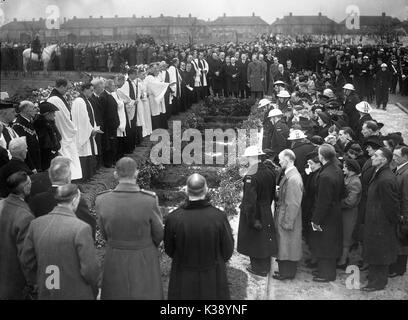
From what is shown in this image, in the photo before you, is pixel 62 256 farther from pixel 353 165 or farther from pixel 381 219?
pixel 353 165

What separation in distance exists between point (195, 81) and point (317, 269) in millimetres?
11789

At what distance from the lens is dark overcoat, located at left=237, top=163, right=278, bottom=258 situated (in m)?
6.58

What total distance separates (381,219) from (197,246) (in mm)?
2803

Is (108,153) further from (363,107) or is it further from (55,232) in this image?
(55,232)

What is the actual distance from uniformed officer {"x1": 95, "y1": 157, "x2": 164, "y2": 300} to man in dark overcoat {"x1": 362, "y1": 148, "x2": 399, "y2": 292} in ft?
9.87

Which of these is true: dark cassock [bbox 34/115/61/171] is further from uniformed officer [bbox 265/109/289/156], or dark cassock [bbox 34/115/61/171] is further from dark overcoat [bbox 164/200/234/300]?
dark overcoat [bbox 164/200/234/300]

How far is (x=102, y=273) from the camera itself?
4.93 meters

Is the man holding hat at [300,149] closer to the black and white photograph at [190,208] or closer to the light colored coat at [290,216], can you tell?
the black and white photograph at [190,208]

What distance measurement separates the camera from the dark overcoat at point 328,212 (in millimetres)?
6641

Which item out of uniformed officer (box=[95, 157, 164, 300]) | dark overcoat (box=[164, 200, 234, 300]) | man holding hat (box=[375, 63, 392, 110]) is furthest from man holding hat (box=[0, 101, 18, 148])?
man holding hat (box=[375, 63, 392, 110])

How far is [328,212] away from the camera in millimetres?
6734

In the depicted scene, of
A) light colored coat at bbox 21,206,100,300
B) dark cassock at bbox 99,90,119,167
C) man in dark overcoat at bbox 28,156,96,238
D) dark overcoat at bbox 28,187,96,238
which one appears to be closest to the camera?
light colored coat at bbox 21,206,100,300
